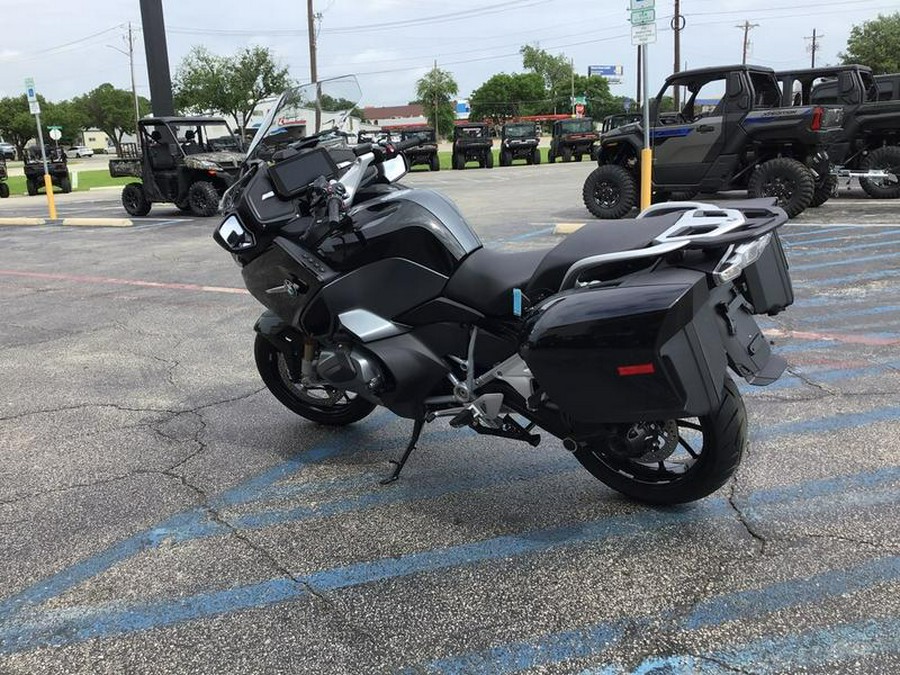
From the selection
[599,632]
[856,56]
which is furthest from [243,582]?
[856,56]

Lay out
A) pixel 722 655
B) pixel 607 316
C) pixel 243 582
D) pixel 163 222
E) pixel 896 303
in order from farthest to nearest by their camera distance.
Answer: pixel 163 222
pixel 896 303
pixel 243 582
pixel 607 316
pixel 722 655

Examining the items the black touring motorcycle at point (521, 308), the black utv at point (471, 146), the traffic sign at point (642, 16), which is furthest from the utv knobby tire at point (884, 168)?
the black utv at point (471, 146)

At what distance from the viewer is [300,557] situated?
9.59 feet

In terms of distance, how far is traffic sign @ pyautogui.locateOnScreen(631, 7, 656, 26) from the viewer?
29.1 feet

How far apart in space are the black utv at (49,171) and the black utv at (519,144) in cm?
1670

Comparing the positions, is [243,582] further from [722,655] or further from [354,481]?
[722,655]

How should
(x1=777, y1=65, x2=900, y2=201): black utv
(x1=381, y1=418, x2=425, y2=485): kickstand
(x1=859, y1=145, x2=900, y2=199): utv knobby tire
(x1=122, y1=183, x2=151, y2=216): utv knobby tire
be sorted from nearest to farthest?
1. (x1=381, y1=418, x2=425, y2=485): kickstand
2. (x1=777, y1=65, x2=900, y2=201): black utv
3. (x1=859, y1=145, x2=900, y2=199): utv knobby tire
4. (x1=122, y1=183, x2=151, y2=216): utv knobby tire

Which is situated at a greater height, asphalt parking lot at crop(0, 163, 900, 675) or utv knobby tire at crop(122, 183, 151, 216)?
utv knobby tire at crop(122, 183, 151, 216)

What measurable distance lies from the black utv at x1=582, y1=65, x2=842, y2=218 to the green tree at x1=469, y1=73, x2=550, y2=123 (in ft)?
290

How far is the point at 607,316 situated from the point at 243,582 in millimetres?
1656

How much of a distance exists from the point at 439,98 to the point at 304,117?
75375mm

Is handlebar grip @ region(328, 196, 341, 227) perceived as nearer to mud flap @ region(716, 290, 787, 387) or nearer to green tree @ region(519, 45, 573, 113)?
mud flap @ region(716, 290, 787, 387)

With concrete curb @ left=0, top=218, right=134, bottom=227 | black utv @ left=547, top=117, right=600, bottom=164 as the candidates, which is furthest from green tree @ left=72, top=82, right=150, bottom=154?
concrete curb @ left=0, top=218, right=134, bottom=227

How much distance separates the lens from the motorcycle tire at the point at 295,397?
416 centimetres
